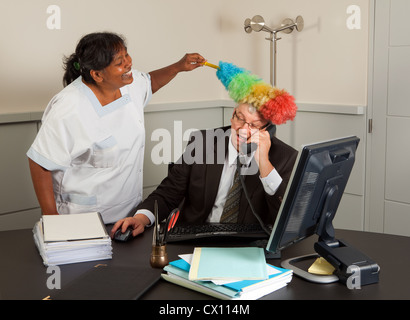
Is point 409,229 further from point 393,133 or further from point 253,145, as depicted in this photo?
point 253,145

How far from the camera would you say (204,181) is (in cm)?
227

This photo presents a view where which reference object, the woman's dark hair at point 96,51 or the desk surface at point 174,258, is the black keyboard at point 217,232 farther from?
the woman's dark hair at point 96,51

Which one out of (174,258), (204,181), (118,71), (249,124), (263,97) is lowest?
(174,258)

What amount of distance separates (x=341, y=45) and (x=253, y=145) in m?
1.51

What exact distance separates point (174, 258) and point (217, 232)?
0.20 m

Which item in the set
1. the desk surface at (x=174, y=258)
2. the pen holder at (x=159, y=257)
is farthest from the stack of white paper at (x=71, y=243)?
the pen holder at (x=159, y=257)

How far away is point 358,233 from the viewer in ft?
6.37

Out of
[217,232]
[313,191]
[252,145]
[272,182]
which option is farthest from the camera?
[252,145]

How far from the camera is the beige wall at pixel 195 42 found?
2.99 meters

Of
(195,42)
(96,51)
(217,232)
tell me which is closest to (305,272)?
(217,232)

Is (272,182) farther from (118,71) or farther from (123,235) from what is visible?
(118,71)

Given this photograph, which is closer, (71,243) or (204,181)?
(71,243)

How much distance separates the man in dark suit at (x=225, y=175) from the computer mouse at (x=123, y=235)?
0.29ft
